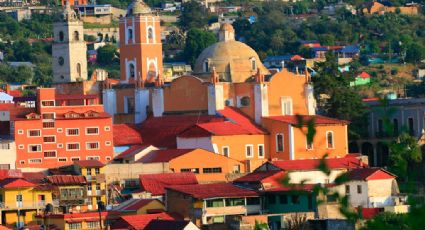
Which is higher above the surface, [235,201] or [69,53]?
[69,53]

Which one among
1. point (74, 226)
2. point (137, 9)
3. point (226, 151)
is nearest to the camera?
point (74, 226)

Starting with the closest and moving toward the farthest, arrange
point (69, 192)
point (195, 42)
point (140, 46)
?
point (69, 192), point (140, 46), point (195, 42)

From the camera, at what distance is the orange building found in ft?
183

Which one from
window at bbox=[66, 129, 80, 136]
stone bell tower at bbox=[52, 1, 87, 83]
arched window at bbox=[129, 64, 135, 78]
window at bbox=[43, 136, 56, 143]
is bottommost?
window at bbox=[43, 136, 56, 143]

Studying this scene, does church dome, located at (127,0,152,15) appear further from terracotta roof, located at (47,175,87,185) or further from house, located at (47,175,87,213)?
house, located at (47,175,87,213)

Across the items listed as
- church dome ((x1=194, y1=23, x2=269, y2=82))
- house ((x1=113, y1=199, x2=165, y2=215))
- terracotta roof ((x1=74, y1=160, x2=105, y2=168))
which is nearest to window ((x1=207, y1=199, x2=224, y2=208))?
house ((x1=113, y1=199, x2=165, y2=215))

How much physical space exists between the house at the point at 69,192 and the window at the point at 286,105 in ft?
41.3

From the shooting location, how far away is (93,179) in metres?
50.8

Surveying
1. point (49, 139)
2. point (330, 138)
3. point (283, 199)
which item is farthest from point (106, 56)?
point (283, 199)

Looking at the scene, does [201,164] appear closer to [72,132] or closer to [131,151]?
[131,151]

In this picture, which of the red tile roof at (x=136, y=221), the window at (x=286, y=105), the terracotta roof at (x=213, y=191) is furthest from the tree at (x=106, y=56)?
the red tile roof at (x=136, y=221)

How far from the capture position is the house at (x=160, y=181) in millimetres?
48812

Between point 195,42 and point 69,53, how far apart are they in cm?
3211

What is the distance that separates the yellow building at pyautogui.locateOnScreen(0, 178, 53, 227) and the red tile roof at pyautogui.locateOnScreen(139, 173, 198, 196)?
10.7ft
